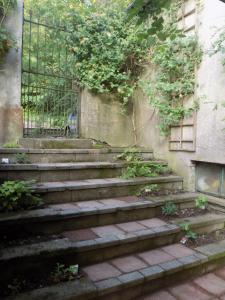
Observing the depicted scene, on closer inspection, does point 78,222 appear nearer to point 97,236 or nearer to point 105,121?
point 97,236

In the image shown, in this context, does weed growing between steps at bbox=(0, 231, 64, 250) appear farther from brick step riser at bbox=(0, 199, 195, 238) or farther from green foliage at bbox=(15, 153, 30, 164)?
green foliage at bbox=(15, 153, 30, 164)

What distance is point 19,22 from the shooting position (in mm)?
4109

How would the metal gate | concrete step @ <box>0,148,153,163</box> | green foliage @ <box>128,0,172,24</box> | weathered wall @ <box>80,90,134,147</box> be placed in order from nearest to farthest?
1. green foliage @ <box>128,0,172,24</box>
2. concrete step @ <box>0,148,153,163</box>
3. the metal gate
4. weathered wall @ <box>80,90,134,147</box>

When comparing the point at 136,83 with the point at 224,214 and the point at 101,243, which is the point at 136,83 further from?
the point at 101,243

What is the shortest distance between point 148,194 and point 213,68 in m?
1.74

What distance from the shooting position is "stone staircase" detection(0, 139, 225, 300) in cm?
200

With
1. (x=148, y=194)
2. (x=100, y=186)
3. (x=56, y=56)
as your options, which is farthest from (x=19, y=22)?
(x=148, y=194)

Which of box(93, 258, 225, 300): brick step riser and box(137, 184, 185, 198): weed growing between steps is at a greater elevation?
box(137, 184, 185, 198): weed growing between steps

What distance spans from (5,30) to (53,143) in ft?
5.75

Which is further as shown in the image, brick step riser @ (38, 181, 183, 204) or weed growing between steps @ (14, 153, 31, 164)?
weed growing between steps @ (14, 153, 31, 164)

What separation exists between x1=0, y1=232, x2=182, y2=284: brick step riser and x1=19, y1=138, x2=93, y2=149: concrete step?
6.80ft

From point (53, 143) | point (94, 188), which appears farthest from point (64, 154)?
point (94, 188)

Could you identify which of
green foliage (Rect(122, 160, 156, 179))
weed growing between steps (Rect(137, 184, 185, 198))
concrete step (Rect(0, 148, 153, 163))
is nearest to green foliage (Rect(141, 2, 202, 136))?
green foliage (Rect(122, 160, 156, 179))

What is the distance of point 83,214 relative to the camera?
2.59m
